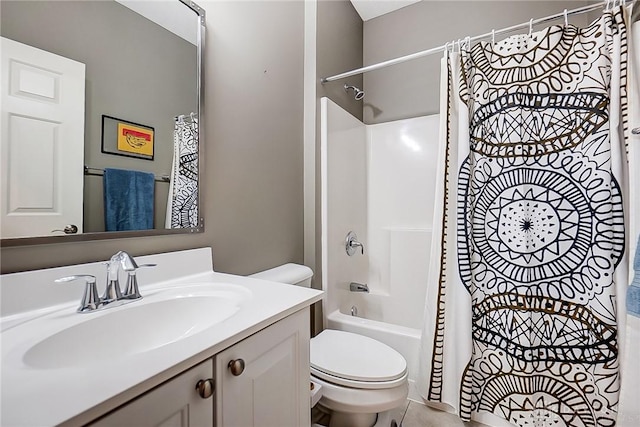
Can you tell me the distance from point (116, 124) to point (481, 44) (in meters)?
1.56

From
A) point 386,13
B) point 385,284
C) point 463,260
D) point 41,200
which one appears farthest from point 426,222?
point 41,200

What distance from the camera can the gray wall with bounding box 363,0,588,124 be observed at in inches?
75.1

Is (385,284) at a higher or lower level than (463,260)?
lower

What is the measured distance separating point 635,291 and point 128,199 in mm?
1751

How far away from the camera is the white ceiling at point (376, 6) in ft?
7.09

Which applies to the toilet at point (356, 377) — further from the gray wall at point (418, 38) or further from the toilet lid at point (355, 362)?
the gray wall at point (418, 38)

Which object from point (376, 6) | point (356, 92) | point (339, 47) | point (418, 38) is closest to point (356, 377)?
point (356, 92)

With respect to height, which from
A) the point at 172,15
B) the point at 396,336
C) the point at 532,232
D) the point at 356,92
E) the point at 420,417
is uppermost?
the point at 356,92

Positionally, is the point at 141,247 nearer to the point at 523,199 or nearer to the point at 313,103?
the point at 313,103

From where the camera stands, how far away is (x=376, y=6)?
2211 millimetres

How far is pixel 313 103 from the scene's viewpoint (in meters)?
1.70

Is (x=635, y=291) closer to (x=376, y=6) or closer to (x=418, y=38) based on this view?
(x=418, y=38)

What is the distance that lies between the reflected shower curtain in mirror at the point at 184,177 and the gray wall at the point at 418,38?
1.60 metres

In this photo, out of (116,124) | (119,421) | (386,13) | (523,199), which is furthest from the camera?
(386,13)
